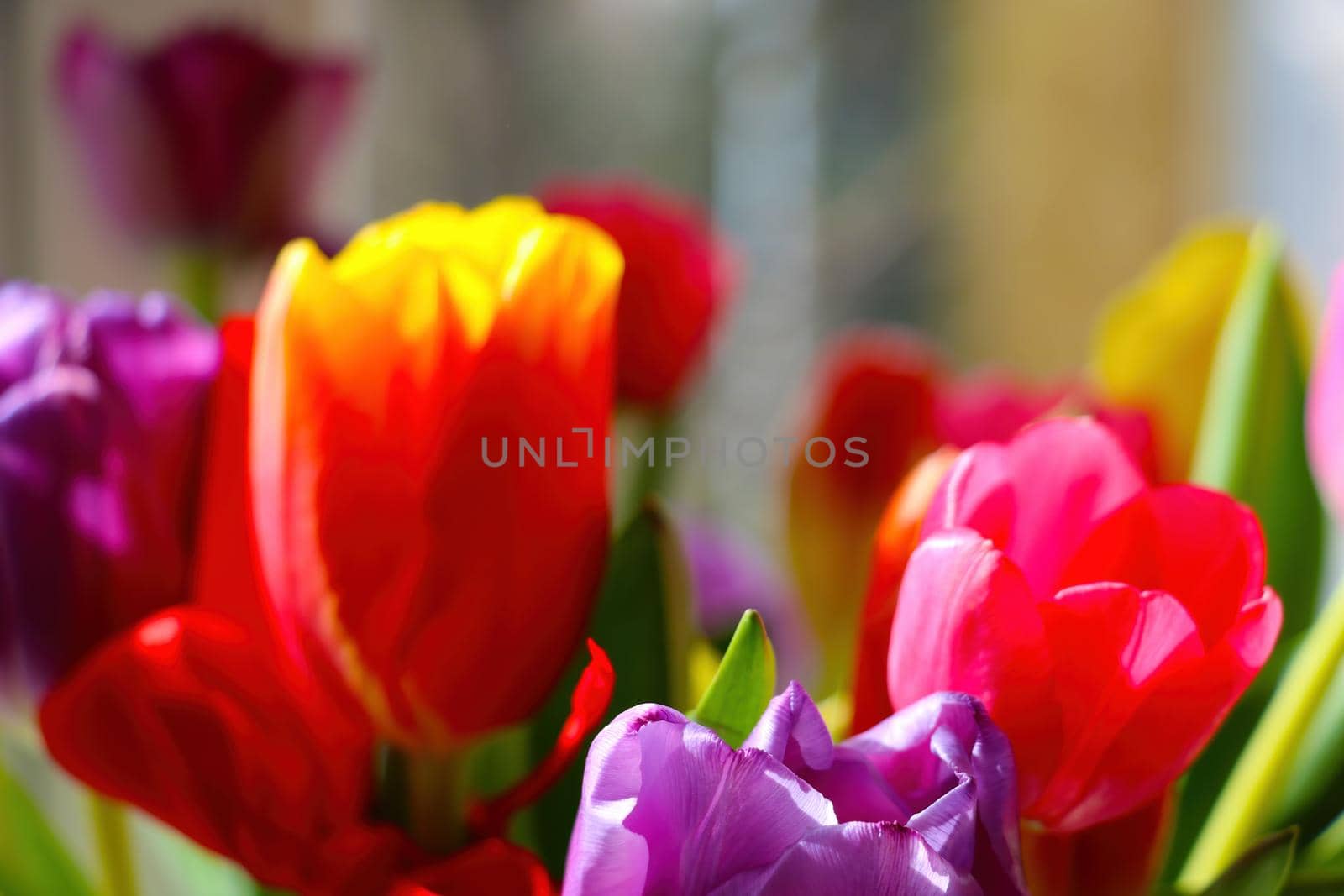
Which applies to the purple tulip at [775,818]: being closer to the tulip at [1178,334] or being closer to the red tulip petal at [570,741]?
the red tulip petal at [570,741]

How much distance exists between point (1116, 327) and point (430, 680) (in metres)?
0.15

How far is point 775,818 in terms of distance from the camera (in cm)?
11

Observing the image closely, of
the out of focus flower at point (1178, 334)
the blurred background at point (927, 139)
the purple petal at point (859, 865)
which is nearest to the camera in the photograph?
the purple petal at point (859, 865)

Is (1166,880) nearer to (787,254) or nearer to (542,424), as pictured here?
(542,424)

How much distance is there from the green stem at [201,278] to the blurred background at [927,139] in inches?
20.0

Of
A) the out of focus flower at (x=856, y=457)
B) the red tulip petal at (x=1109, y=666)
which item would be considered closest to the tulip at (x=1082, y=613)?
the red tulip petal at (x=1109, y=666)

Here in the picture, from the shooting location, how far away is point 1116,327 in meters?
0.24

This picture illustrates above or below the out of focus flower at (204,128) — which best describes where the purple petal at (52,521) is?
below

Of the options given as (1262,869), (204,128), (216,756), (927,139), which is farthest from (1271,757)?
(927,139)

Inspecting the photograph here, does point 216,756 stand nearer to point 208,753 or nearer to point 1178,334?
point 208,753

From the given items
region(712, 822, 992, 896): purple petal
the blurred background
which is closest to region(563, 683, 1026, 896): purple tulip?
region(712, 822, 992, 896): purple petal

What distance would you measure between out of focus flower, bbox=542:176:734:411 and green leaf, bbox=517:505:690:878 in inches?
2.8

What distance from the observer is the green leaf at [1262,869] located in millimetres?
135

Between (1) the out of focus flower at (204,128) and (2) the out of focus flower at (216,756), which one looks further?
(1) the out of focus flower at (204,128)
